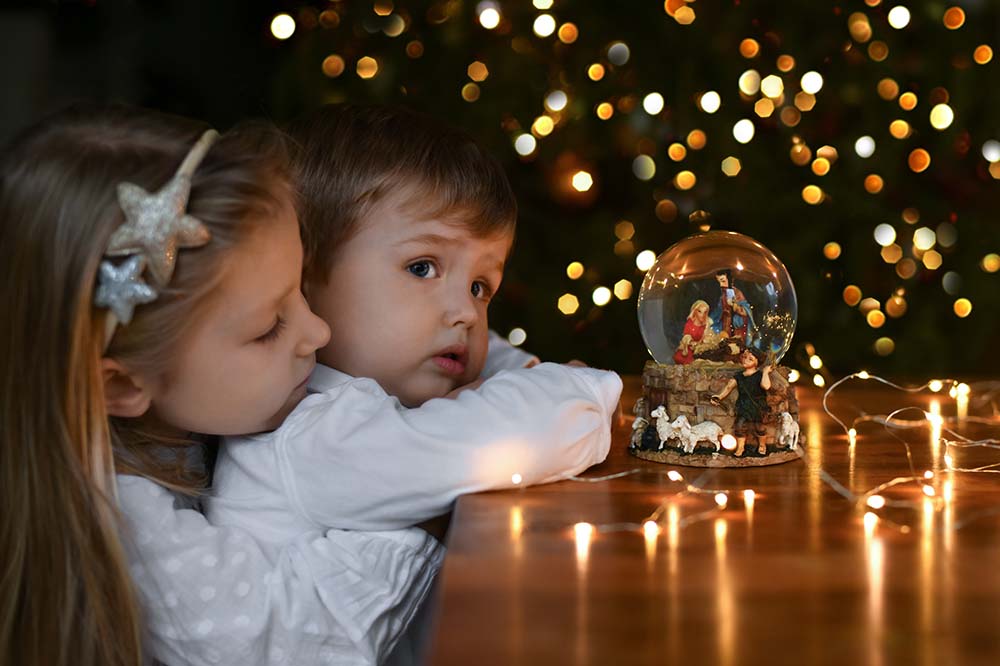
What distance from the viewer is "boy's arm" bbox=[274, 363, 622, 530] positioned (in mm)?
979

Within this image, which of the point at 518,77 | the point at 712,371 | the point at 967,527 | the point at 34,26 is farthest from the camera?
the point at 34,26

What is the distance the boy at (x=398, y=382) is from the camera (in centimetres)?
99

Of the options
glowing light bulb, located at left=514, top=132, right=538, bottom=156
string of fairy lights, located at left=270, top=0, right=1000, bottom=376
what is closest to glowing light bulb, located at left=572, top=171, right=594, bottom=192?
string of fairy lights, located at left=270, top=0, right=1000, bottom=376

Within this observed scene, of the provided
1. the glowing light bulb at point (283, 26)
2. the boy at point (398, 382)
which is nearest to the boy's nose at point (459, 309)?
the boy at point (398, 382)

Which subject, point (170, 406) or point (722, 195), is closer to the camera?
point (170, 406)

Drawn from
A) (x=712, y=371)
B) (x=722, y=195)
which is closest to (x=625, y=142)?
(x=722, y=195)

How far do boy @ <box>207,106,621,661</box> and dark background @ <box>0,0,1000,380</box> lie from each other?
1.14 metres

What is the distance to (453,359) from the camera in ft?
4.51

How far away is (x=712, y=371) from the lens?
3.64 feet

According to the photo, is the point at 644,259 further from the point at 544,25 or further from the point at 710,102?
the point at 544,25

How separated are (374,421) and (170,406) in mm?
212

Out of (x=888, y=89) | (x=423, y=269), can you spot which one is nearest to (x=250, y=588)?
(x=423, y=269)

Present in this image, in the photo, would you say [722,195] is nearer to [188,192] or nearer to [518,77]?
[518,77]

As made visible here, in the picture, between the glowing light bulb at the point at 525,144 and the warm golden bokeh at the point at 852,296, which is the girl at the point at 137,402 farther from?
the warm golden bokeh at the point at 852,296
